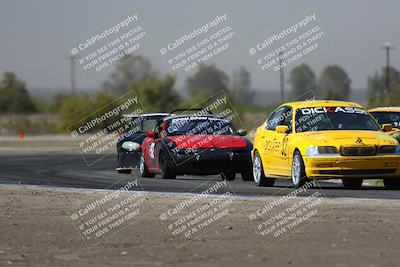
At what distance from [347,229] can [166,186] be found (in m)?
7.86

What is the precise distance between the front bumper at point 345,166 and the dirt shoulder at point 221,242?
8.36 feet

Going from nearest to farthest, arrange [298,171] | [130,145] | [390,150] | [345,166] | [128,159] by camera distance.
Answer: [345,166]
[390,150]
[298,171]
[130,145]
[128,159]

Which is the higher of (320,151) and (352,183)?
(320,151)

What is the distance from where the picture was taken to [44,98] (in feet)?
416

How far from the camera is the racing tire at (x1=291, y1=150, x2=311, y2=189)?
17.8 m

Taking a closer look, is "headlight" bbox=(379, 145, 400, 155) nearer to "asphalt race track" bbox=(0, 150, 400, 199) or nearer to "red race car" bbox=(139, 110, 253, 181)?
"asphalt race track" bbox=(0, 150, 400, 199)

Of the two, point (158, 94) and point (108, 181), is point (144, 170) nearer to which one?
point (108, 181)

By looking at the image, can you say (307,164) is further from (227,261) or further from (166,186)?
(227,261)

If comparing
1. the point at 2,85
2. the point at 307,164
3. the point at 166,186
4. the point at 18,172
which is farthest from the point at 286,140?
the point at 2,85

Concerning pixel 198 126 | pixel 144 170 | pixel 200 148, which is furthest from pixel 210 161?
pixel 144 170

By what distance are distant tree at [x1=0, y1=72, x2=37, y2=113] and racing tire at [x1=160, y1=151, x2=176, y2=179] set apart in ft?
321

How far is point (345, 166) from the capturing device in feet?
57.8

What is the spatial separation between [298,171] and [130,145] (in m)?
7.63

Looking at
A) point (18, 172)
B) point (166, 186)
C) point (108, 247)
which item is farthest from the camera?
point (18, 172)
